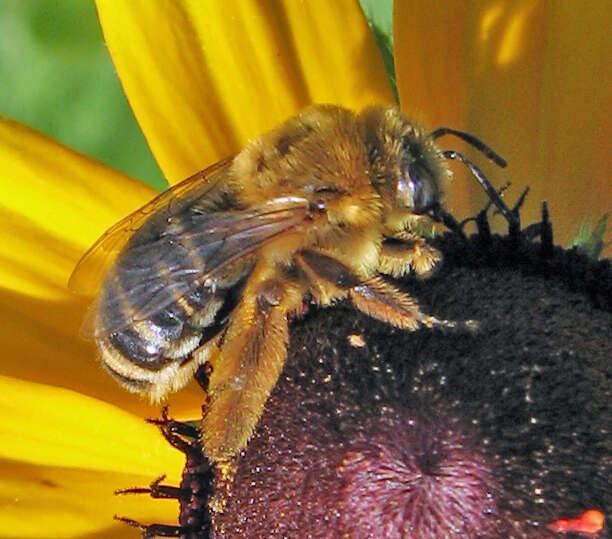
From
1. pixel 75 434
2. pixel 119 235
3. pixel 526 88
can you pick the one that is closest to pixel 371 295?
pixel 119 235

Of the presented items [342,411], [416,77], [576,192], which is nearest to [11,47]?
[416,77]

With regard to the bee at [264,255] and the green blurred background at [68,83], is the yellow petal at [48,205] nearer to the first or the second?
the bee at [264,255]

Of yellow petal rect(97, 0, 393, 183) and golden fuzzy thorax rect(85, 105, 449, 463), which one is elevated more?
yellow petal rect(97, 0, 393, 183)

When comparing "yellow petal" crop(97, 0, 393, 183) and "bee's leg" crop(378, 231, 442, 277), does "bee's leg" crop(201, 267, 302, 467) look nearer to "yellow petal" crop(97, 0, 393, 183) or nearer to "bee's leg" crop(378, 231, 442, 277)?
"bee's leg" crop(378, 231, 442, 277)

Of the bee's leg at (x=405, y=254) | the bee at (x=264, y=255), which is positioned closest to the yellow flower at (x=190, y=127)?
the bee at (x=264, y=255)

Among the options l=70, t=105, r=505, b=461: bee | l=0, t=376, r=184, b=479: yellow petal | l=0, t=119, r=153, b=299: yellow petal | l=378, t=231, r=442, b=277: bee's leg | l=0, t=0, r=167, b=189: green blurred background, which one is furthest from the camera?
l=0, t=0, r=167, b=189: green blurred background

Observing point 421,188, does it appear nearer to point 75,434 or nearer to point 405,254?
point 405,254

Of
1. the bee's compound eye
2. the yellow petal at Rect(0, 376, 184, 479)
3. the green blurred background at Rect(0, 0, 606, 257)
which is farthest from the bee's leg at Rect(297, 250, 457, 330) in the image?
the green blurred background at Rect(0, 0, 606, 257)
